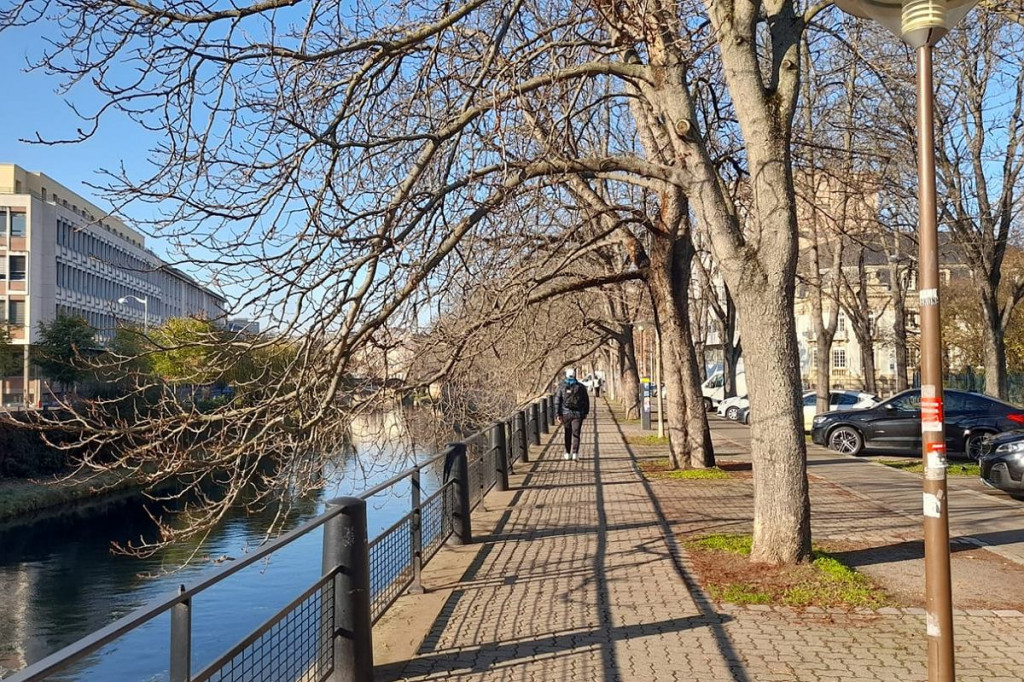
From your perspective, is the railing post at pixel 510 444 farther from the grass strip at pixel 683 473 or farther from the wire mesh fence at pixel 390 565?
the wire mesh fence at pixel 390 565

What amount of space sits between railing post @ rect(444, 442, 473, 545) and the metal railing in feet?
0.63

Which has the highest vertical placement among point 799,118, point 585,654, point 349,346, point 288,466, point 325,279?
point 799,118

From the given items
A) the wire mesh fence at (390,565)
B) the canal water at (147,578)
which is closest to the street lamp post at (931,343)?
the wire mesh fence at (390,565)

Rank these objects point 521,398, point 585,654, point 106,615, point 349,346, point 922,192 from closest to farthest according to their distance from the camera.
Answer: point 922,192 < point 585,654 < point 349,346 < point 106,615 < point 521,398

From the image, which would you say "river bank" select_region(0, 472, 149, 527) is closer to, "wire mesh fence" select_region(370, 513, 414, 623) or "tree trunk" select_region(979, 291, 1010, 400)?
"tree trunk" select_region(979, 291, 1010, 400)

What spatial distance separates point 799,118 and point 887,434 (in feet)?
29.7

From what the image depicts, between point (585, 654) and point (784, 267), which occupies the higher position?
point (784, 267)

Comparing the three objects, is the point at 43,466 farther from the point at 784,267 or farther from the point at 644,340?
the point at 784,267

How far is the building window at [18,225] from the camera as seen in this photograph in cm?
6084

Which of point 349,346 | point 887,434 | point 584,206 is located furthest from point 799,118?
point 349,346

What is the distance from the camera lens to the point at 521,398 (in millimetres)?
23281

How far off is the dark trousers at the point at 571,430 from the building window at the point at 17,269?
5088 cm

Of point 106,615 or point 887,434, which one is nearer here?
point 106,615

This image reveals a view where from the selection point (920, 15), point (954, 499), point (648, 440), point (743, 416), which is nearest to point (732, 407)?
point (743, 416)
